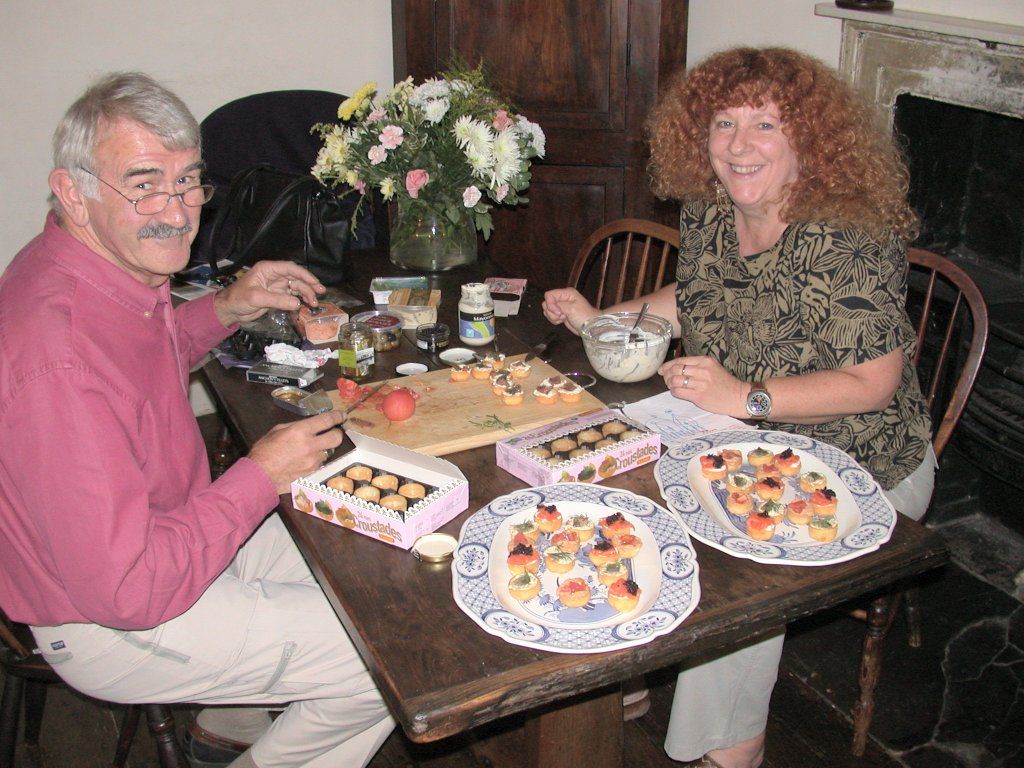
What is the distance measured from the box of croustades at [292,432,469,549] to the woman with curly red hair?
563 millimetres

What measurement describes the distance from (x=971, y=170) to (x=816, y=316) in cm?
144

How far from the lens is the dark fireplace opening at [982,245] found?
2580 millimetres

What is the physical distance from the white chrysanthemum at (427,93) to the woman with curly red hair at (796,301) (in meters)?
0.62

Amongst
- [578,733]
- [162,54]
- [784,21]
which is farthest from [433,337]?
[162,54]

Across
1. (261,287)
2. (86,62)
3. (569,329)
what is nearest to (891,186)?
(569,329)

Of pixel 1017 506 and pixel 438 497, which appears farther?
pixel 1017 506

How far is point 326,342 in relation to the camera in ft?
7.07

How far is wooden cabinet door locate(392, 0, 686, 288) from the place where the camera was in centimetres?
323

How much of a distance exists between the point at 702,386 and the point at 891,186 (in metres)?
0.59

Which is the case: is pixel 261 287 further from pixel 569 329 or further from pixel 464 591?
pixel 464 591

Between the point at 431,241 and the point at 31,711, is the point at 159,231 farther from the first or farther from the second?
the point at 31,711

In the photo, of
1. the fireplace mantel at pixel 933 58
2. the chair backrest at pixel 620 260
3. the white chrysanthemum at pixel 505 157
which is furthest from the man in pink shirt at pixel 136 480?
the fireplace mantel at pixel 933 58

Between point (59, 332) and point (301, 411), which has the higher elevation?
point (59, 332)

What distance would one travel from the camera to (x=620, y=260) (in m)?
3.64
